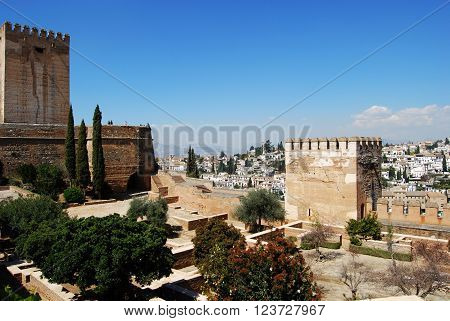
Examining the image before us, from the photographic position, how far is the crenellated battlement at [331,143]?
1299cm

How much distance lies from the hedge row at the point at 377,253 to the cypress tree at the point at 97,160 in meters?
12.1

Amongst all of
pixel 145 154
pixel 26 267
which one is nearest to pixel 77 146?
pixel 145 154

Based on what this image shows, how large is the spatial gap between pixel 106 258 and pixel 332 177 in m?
8.76

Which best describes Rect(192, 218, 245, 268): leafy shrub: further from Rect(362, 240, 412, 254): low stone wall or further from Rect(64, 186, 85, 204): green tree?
Rect(64, 186, 85, 204): green tree

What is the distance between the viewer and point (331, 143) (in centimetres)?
1343

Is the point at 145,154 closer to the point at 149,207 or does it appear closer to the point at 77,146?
the point at 77,146

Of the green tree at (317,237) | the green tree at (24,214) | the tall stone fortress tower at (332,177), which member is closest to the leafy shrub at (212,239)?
the green tree at (317,237)

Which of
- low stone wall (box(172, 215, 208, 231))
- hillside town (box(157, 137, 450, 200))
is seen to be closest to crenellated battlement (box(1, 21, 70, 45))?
low stone wall (box(172, 215, 208, 231))

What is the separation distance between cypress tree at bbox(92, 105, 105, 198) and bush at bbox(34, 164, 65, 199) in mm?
1554

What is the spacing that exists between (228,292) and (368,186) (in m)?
8.49

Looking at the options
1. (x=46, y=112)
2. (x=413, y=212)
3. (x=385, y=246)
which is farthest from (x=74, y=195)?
(x=413, y=212)

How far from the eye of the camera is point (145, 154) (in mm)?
21844

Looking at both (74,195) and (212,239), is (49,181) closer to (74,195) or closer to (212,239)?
(74,195)

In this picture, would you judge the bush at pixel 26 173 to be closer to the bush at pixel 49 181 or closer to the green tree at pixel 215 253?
Result: the bush at pixel 49 181
